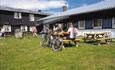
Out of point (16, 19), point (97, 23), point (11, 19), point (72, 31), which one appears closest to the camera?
point (72, 31)

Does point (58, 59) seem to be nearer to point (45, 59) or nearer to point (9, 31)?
point (45, 59)

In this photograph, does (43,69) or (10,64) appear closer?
(43,69)

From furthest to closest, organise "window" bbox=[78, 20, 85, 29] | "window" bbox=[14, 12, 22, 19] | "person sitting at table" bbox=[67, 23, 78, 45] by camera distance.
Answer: "window" bbox=[14, 12, 22, 19] < "window" bbox=[78, 20, 85, 29] < "person sitting at table" bbox=[67, 23, 78, 45]

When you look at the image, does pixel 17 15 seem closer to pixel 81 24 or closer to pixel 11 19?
pixel 11 19

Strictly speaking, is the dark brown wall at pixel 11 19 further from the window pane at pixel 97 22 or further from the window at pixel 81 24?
the window pane at pixel 97 22

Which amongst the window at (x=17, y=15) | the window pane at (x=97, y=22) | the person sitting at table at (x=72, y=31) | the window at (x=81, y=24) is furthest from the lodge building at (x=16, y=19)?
the person sitting at table at (x=72, y=31)

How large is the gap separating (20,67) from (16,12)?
40897mm

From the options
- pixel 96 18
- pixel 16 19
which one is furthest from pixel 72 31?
pixel 16 19

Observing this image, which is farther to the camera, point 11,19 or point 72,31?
point 11,19

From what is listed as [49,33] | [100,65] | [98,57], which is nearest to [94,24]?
[49,33]

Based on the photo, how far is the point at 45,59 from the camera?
38.0 ft

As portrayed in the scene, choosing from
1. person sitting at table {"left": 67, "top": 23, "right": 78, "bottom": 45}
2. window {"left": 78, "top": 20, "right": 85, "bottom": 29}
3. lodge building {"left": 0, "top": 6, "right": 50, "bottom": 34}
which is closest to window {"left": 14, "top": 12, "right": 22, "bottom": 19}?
lodge building {"left": 0, "top": 6, "right": 50, "bottom": 34}

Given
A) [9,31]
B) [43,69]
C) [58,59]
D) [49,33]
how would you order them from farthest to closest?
[9,31]
[49,33]
[58,59]
[43,69]

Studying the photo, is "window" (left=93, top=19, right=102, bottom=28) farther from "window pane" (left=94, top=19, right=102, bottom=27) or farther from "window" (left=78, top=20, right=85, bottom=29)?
"window" (left=78, top=20, right=85, bottom=29)
